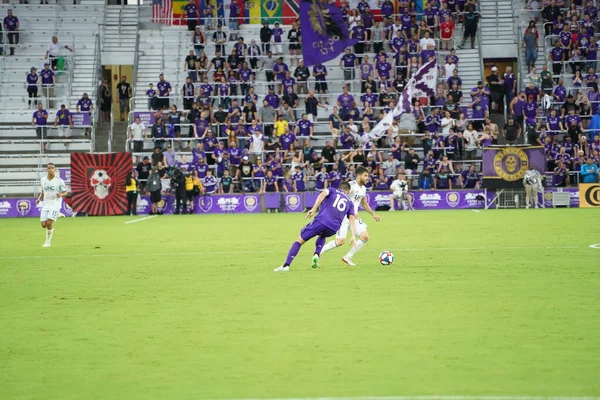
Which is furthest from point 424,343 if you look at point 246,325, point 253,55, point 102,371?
point 253,55

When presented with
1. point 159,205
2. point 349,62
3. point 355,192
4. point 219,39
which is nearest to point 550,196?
point 349,62

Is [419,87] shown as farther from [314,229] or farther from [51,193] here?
[314,229]

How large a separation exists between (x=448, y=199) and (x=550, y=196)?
4.27 metres

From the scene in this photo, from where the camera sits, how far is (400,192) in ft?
126

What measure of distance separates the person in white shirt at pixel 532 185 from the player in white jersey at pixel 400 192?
4795 mm

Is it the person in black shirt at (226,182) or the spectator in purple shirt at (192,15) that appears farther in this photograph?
the spectator in purple shirt at (192,15)

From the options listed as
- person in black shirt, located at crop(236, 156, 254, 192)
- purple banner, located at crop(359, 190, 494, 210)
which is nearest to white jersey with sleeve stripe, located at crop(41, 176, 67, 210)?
person in black shirt, located at crop(236, 156, 254, 192)

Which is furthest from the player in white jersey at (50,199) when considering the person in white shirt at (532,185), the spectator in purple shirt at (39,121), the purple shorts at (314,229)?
the person in white shirt at (532,185)

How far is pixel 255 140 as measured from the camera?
40719 millimetres

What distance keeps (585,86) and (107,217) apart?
2299cm

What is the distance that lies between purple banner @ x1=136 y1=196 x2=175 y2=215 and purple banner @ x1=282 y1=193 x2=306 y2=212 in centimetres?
493

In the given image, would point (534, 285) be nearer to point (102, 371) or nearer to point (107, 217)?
point (102, 371)

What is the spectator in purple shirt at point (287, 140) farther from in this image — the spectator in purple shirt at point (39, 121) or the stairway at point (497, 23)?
the stairway at point (497, 23)

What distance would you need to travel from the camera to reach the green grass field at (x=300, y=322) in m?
7.98
